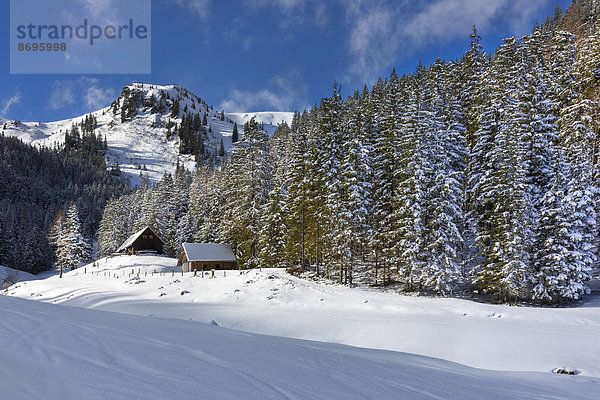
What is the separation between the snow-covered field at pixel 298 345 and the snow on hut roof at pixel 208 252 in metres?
15.7

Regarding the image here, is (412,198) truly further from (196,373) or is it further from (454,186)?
(196,373)

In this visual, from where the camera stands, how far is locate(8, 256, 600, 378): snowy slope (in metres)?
12.3

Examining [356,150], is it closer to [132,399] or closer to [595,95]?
[595,95]

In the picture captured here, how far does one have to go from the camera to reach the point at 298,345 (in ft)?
28.7

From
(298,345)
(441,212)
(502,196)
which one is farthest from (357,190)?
(298,345)

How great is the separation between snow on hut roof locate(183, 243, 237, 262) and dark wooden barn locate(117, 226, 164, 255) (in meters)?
19.2

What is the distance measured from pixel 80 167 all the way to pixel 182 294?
188 meters

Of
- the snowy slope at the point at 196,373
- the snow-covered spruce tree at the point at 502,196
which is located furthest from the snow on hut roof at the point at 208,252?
the snowy slope at the point at 196,373

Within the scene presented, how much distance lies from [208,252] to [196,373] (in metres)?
44.7

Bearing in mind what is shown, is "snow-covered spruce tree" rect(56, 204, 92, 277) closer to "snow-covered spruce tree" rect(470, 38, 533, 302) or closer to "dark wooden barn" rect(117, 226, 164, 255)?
"dark wooden barn" rect(117, 226, 164, 255)

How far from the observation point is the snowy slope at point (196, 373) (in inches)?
140

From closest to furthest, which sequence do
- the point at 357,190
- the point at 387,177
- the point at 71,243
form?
the point at 357,190 → the point at 387,177 → the point at 71,243

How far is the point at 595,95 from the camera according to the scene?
3409 centimetres

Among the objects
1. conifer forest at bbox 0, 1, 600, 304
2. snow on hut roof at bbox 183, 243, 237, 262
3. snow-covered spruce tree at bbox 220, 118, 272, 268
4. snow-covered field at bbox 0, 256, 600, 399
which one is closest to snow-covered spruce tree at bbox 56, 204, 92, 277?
snow on hut roof at bbox 183, 243, 237, 262
